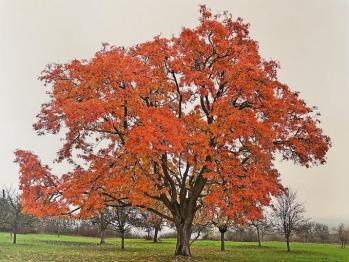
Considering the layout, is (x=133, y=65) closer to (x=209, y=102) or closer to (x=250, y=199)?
(x=209, y=102)

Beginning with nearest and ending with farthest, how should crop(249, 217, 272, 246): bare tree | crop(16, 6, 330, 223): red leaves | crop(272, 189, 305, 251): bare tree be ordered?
crop(16, 6, 330, 223): red leaves < crop(272, 189, 305, 251): bare tree < crop(249, 217, 272, 246): bare tree

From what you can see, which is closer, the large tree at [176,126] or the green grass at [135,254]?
the large tree at [176,126]

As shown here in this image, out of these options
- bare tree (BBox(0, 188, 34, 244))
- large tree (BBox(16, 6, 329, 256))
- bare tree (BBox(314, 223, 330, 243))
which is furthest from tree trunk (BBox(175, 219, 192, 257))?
bare tree (BBox(314, 223, 330, 243))

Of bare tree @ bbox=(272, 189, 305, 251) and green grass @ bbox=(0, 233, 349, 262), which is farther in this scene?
bare tree @ bbox=(272, 189, 305, 251)

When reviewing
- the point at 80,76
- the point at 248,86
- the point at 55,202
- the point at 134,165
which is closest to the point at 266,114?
the point at 248,86

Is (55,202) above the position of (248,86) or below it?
below

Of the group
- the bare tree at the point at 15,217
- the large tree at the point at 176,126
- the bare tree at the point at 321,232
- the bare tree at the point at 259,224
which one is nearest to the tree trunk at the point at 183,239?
the large tree at the point at 176,126

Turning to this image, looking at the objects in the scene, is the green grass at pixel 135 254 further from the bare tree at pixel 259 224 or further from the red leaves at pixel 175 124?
the bare tree at pixel 259 224

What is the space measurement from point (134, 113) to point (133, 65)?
7.11 ft

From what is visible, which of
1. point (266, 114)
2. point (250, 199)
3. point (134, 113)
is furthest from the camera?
point (266, 114)

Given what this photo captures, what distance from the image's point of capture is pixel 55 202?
18.6 meters

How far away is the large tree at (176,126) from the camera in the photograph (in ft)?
58.2

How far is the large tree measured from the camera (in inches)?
698

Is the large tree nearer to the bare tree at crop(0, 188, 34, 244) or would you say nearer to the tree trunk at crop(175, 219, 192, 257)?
the tree trunk at crop(175, 219, 192, 257)
